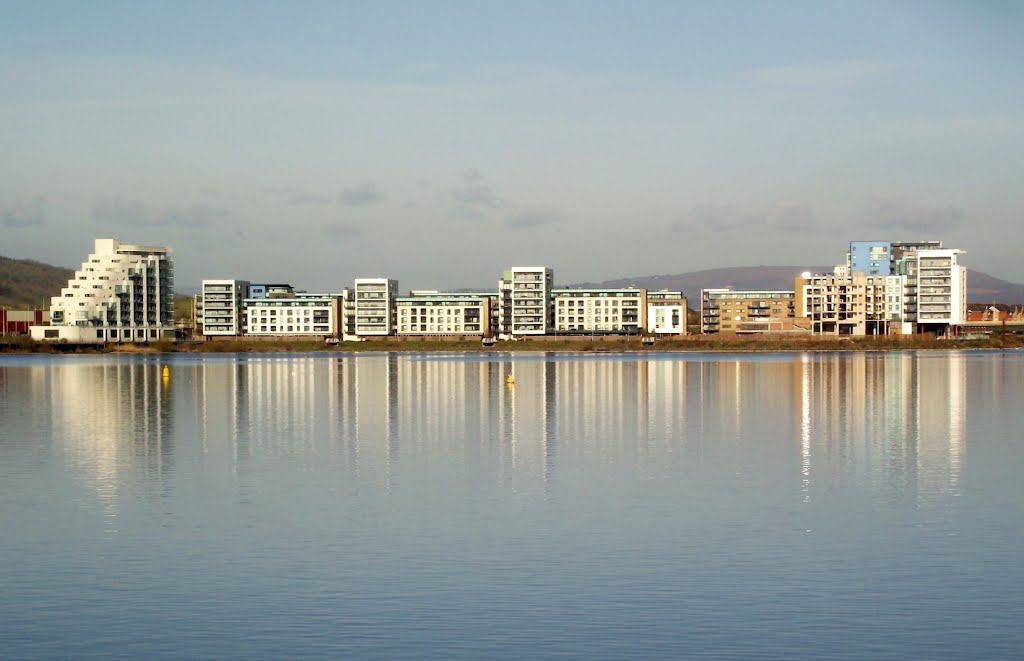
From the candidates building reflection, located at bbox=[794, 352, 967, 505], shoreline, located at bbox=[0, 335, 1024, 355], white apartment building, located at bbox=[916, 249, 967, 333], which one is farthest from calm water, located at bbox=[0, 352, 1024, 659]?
white apartment building, located at bbox=[916, 249, 967, 333]

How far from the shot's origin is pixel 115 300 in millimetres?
182500

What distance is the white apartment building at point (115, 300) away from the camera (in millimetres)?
177875

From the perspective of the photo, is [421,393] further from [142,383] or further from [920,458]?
[920,458]

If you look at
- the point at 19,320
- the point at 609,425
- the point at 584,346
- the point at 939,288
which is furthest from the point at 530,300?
the point at 609,425

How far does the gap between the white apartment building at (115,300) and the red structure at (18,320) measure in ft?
32.8

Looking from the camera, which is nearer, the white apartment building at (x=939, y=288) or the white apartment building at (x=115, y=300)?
the white apartment building at (x=115, y=300)

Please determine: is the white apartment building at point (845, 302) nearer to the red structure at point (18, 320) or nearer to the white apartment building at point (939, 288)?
the white apartment building at point (939, 288)

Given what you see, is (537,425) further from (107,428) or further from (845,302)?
(845,302)

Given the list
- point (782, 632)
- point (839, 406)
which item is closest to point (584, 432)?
point (839, 406)

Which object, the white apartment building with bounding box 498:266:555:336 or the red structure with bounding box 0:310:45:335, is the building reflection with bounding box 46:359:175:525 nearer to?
the red structure with bounding box 0:310:45:335

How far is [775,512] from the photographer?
25.7 meters

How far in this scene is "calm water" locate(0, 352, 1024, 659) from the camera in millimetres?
16359

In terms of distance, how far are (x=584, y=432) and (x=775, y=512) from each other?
18066mm

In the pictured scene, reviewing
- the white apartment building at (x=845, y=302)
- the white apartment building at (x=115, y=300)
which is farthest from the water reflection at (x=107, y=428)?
the white apartment building at (x=845, y=302)
